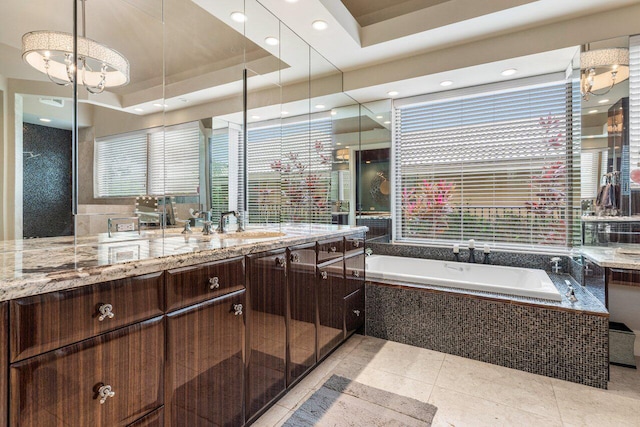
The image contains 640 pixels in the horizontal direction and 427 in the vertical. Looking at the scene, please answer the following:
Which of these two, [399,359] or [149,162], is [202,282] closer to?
[149,162]

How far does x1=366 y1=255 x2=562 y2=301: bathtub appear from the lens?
2418 mm

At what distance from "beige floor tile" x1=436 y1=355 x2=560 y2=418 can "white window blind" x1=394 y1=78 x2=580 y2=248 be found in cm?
146

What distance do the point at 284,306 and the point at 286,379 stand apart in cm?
44

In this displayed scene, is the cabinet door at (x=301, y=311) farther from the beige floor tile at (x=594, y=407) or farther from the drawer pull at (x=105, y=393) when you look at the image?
the beige floor tile at (x=594, y=407)

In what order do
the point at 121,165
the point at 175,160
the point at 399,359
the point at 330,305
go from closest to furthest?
the point at 121,165, the point at 175,160, the point at 330,305, the point at 399,359

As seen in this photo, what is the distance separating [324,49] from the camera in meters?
2.93

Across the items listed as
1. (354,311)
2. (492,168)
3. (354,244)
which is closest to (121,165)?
(354,244)

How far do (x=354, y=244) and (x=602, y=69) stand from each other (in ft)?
7.91

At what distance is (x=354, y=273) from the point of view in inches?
107

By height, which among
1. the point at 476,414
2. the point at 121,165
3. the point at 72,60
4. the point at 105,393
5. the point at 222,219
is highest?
the point at 72,60

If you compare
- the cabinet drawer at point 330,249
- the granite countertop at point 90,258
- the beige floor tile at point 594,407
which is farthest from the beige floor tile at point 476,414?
the granite countertop at point 90,258

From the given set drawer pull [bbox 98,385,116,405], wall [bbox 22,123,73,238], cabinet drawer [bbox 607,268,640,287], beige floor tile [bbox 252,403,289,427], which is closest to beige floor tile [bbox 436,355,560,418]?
cabinet drawer [bbox 607,268,640,287]

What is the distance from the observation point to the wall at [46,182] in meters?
1.30

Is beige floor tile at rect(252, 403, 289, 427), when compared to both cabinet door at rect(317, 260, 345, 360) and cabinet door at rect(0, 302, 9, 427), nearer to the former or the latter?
cabinet door at rect(317, 260, 345, 360)
